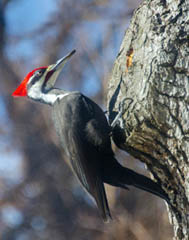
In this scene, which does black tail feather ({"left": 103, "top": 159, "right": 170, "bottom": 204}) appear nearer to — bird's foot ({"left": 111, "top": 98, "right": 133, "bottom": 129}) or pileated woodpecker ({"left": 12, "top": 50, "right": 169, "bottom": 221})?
pileated woodpecker ({"left": 12, "top": 50, "right": 169, "bottom": 221})

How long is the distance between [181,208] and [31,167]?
427 cm

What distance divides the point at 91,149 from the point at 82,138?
0.35 feet

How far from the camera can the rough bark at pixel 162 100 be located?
9.81ft

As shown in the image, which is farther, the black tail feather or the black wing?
the black wing

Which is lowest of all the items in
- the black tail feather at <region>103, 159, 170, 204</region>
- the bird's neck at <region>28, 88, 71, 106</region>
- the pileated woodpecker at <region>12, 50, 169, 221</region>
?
the black tail feather at <region>103, 159, 170, 204</region>

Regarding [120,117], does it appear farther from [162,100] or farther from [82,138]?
[162,100]

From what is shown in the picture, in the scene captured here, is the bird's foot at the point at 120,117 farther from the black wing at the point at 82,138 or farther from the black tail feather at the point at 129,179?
the black tail feather at the point at 129,179

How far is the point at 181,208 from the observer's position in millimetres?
3082

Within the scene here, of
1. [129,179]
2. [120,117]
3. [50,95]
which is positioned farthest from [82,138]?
[50,95]

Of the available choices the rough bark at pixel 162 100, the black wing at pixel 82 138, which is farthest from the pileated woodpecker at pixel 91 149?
Answer: the rough bark at pixel 162 100

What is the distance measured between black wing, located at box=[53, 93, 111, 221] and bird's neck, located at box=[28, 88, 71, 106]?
0.55ft

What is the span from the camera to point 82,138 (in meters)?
3.39

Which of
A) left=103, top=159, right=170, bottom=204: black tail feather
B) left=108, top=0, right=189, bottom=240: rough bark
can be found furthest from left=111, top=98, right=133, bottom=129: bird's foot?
left=103, top=159, right=170, bottom=204: black tail feather

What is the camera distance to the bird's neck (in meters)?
3.77
